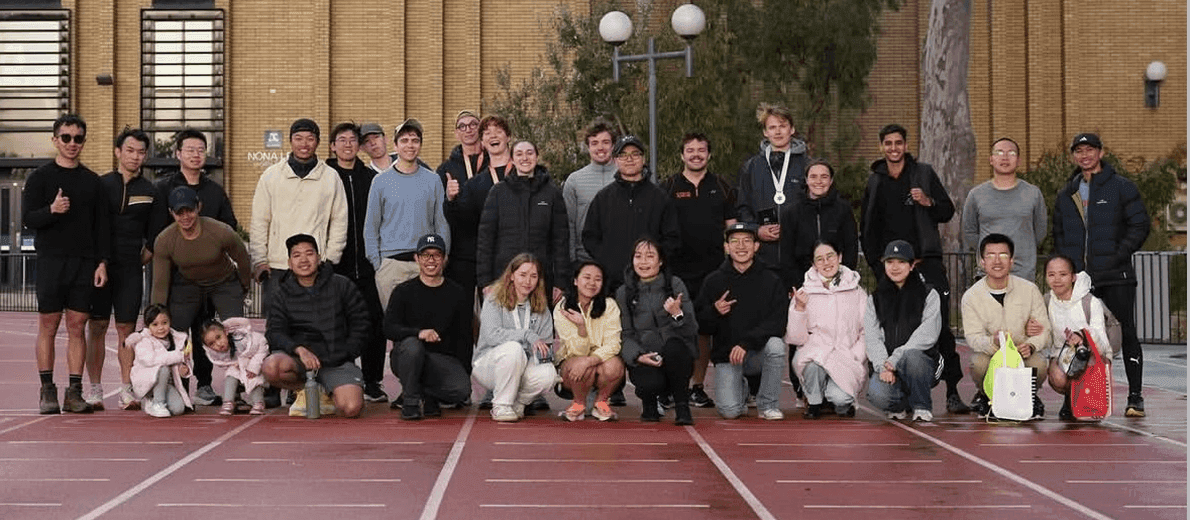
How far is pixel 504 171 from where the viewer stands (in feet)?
38.5

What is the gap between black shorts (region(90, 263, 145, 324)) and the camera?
11.3m

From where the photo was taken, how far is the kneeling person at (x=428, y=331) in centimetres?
1080

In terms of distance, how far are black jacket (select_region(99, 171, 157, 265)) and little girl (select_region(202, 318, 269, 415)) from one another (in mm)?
822

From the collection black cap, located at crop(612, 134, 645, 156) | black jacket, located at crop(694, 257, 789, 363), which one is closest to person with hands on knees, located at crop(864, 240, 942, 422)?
black jacket, located at crop(694, 257, 789, 363)

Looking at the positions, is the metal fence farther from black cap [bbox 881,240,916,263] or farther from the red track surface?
the red track surface

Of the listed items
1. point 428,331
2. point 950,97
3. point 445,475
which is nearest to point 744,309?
point 428,331

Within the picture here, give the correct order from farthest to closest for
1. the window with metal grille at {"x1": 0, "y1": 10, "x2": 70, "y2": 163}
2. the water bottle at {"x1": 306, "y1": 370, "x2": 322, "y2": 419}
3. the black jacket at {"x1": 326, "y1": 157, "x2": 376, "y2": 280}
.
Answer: the window with metal grille at {"x1": 0, "y1": 10, "x2": 70, "y2": 163}
the black jacket at {"x1": 326, "y1": 157, "x2": 376, "y2": 280}
the water bottle at {"x1": 306, "y1": 370, "x2": 322, "y2": 419}

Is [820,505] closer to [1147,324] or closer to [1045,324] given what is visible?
[1045,324]

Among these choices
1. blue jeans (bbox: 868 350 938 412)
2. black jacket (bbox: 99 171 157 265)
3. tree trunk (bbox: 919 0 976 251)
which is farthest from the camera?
tree trunk (bbox: 919 0 976 251)

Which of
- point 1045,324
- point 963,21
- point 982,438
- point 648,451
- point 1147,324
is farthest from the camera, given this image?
point 963,21

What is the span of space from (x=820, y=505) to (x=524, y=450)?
2346 mm

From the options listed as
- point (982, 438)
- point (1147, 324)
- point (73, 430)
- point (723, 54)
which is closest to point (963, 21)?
point (723, 54)

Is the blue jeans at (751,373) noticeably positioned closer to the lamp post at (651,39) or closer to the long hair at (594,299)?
the long hair at (594,299)

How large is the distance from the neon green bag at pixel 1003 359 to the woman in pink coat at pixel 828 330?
0.81 meters
